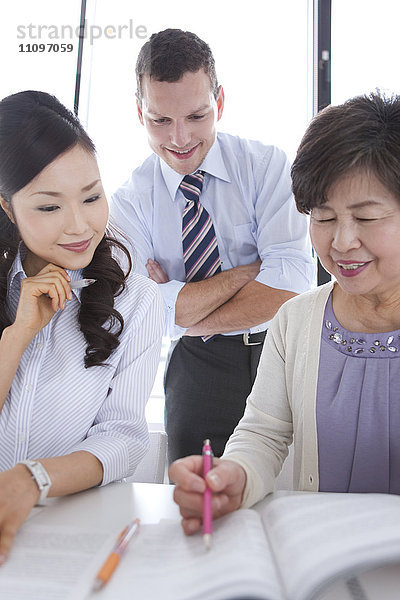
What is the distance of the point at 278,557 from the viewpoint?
84 cm

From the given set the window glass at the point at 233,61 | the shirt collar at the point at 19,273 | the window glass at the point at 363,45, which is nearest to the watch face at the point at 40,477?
the shirt collar at the point at 19,273

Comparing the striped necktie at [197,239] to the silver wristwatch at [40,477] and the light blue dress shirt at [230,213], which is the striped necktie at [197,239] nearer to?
the light blue dress shirt at [230,213]

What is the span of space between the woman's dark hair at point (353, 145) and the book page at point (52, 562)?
78 cm

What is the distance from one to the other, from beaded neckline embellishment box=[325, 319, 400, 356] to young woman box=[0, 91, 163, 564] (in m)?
0.43

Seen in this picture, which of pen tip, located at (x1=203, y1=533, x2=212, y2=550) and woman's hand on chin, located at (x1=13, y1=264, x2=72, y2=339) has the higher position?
woman's hand on chin, located at (x1=13, y1=264, x2=72, y2=339)

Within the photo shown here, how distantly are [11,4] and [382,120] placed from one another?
3325 millimetres

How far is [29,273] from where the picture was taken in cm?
167

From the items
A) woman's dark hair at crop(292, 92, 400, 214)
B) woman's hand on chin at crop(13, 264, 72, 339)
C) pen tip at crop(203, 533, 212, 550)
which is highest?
woman's dark hair at crop(292, 92, 400, 214)

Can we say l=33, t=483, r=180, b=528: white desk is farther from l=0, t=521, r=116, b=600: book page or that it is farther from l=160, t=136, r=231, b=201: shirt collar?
l=160, t=136, r=231, b=201: shirt collar

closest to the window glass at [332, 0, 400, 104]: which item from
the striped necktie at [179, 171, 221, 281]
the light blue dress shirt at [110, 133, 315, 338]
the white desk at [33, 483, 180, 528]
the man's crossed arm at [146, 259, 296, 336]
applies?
the light blue dress shirt at [110, 133, 315, 338]

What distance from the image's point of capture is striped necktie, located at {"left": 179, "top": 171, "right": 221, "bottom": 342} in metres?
2.19

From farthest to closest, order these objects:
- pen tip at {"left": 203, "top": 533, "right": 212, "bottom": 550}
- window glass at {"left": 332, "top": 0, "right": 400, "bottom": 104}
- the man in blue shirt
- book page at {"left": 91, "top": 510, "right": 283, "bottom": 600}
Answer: window glass at {"left": 332, "top": 0, "right": 400, "bottom": 104} → the man in blue shirt → pen tip at {"left": 203, "top": 533, "right": 212, "bottom": 550} → book page at {"left": 91, "top": 510, "right": 283, "bottom": 600}

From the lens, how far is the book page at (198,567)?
72 centimetres

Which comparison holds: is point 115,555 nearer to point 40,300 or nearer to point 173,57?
point 40,300
